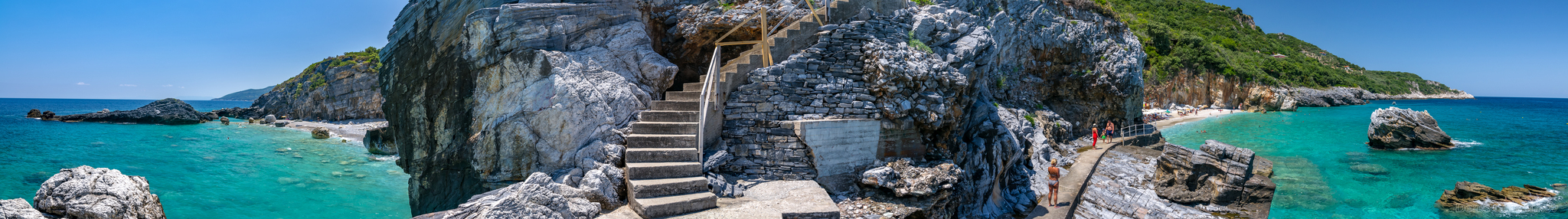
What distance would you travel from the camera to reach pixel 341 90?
46.9 m

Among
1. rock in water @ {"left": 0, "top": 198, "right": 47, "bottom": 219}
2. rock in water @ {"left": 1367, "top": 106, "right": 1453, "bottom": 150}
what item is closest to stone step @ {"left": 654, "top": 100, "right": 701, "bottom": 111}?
rock in water @ {"left": 0, "top": 198, "right": 47, "bottom": 219}

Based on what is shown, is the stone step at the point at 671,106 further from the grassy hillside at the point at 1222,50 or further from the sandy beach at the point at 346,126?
the grassy hillside at the point at 1222,50

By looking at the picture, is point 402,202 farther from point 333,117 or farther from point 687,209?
point 333,117

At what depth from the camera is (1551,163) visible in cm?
2412

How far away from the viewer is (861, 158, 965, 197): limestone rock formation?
8.30 m

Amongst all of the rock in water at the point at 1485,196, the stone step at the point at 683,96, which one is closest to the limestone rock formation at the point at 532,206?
the stone step at the point at 683,96

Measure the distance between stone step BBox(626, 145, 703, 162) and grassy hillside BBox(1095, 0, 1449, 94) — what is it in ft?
129

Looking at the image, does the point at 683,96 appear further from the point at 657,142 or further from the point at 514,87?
the point at 514,87

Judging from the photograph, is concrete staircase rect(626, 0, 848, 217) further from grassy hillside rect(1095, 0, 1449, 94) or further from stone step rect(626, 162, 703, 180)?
grassy hillside rect(1095, 0, 1449, 94)

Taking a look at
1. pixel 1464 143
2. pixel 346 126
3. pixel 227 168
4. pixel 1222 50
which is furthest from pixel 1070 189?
pixel 1222 50

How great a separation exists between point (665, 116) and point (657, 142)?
0.78 meters

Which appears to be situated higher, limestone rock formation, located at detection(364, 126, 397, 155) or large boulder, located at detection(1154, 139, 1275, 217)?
limestone rock formation, located at detection(364, 126, 397, 155)

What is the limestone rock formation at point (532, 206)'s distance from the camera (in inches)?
237

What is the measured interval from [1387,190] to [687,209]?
75.2ft
